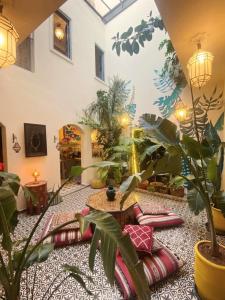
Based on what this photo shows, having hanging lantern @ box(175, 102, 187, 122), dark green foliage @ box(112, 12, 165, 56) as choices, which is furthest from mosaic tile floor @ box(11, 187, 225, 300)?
dark green foliage @ box(112, 12, 165, 56)

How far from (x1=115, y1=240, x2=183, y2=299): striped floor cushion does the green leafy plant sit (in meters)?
4.13

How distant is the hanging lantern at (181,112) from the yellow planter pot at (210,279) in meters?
4.18

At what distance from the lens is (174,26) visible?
230cm

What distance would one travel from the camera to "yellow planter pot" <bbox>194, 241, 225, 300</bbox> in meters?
1.63

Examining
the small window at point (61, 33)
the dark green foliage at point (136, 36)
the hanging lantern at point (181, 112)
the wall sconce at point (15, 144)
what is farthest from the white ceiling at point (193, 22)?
the small window at point (61, 33)

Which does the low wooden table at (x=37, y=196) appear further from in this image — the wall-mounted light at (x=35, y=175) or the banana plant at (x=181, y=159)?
the banana plant at (x=181, y=159)

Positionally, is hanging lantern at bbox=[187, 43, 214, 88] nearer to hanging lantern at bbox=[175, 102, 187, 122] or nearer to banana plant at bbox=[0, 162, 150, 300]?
banana plant at bbox=[0, 162, 150, 300]

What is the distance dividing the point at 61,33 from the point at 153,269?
6.22 meters

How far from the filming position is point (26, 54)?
4.23 m

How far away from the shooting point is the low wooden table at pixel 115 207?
2.96 m

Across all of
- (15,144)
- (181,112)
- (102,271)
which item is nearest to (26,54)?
(15,144)

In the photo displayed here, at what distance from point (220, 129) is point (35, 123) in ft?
16.4

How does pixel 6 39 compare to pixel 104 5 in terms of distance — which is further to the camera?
pixel 104 5

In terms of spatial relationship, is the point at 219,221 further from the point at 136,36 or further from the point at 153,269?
the point at 136,36
